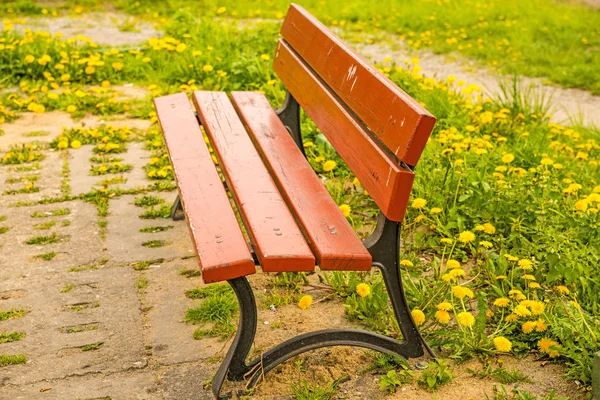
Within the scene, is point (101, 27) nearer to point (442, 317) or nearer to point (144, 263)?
point (144, 263)

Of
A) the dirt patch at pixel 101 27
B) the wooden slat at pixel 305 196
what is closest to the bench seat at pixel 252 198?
the wooden slat at pixel 305 196

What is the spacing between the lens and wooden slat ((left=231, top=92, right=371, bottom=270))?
242cm

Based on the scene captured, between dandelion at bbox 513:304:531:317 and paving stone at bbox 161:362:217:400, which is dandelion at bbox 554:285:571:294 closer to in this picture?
dandelion at bbox 513:304:531:317

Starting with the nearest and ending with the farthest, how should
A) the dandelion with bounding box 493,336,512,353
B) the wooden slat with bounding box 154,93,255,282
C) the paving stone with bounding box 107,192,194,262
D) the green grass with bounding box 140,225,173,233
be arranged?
the wooden slat with bounding box 154,93,255,282
the dandelion with bounding box 493,336,512,353
the paving stone with bounding box 107,192,194,262
the green grass with bounding box 140,225,173,233

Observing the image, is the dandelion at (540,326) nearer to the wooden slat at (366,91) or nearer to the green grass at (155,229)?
the wooden slat at (366,91)

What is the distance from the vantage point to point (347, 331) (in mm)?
2604

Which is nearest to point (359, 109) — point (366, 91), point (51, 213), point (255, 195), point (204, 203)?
point (366, 91)

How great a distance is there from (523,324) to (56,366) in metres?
1.68

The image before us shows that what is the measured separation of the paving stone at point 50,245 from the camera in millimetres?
3467

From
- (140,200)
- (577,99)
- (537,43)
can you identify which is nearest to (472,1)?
(537,43)

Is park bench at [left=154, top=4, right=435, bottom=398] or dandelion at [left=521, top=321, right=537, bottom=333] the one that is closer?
park bench at [left=154, top=4, right=435, bottom=398]

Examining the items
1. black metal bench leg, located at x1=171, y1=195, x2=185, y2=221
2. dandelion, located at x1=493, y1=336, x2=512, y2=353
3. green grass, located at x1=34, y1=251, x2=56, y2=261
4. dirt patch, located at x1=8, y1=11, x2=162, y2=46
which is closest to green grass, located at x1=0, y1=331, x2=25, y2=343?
green grass, located at x1=34, y1=251, x2=56, y2=261

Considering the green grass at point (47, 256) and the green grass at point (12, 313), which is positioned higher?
the green grass at point (12, 313)

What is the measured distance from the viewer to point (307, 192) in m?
2.82
